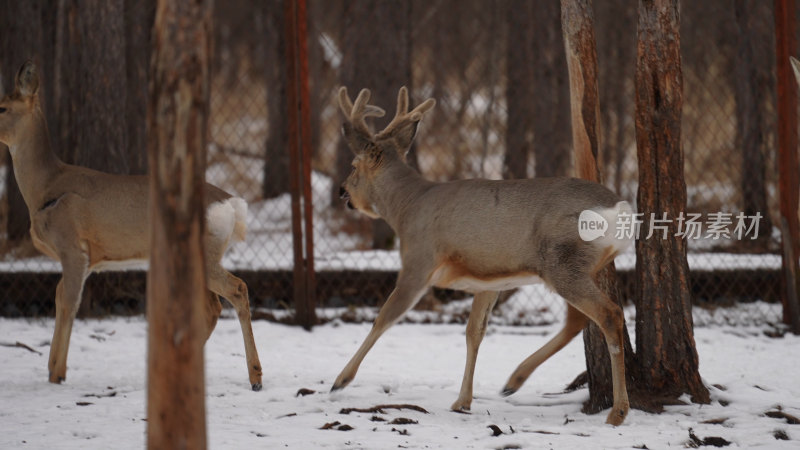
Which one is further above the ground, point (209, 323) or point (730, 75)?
point (730, 75)

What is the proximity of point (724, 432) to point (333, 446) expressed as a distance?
194 centimetres

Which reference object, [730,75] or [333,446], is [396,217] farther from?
[730,75]

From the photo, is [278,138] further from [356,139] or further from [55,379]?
[55,379]

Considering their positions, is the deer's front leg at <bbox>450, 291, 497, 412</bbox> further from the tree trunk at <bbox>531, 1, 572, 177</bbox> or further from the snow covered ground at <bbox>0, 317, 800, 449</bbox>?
the tree trunk at <bbox>531, 1, 572, 177</bbox>

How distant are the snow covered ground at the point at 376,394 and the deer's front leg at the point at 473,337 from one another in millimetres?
124

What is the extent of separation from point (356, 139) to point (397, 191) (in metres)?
0.42

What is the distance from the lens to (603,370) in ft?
18.4

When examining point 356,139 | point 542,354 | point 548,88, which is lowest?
point 542,354

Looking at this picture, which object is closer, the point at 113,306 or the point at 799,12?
the point at 113,306

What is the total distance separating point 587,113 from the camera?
5680 millimetres

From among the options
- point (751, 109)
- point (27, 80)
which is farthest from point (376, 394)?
point (751, 109)

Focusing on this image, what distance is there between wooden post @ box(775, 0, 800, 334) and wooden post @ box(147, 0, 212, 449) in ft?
18.7

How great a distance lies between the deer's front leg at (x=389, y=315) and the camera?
17.5 feet

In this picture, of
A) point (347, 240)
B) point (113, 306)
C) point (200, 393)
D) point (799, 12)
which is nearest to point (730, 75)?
point (799, 12)
